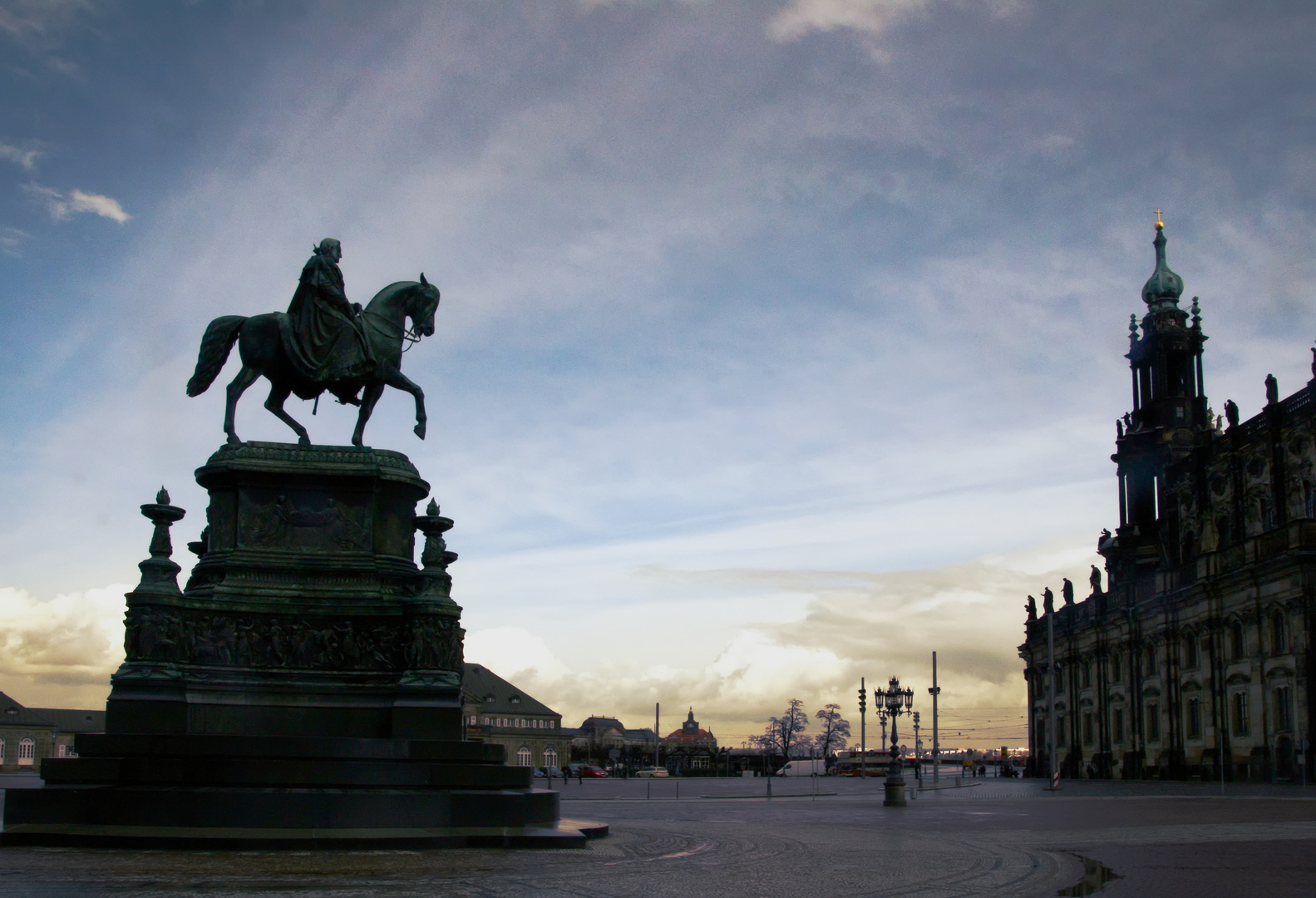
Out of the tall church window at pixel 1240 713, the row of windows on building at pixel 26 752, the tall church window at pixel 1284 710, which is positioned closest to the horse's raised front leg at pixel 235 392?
the tall church window at pixel 1284 710

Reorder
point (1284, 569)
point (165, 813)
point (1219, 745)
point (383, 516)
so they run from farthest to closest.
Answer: point (1219, 745) < point (1284, 569) < point (383, 516) < point (165, 813)

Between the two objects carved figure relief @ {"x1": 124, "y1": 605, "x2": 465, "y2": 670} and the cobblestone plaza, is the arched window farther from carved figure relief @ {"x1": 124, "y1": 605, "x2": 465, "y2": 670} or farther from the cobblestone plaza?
carved figure relief @ {"x1": 124, "y1": 605, "x2": 465, "y2": 670}

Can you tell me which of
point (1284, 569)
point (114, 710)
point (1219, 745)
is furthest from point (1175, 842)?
point (1219, 745)

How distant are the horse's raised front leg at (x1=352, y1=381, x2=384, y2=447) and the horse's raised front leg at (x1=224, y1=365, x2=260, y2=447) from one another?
1.62 meters

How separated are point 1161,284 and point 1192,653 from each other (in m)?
33.8

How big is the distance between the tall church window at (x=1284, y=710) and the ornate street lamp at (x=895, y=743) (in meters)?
20.2

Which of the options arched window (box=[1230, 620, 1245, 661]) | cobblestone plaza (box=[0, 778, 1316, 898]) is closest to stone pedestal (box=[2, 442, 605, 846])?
cobblestone plaza (box=[0, 778, 1316, 898])

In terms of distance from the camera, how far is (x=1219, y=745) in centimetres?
6756

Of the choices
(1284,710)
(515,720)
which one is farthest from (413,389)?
(515,720)

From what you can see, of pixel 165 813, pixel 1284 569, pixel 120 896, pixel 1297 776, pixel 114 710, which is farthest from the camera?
pixel 1284 569

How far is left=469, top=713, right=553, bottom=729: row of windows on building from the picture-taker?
14900 cm

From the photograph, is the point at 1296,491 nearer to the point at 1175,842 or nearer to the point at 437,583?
the point at 1175,842

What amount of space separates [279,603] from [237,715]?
1.56 meters

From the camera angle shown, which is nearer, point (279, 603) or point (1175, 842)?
point (279, 603)
